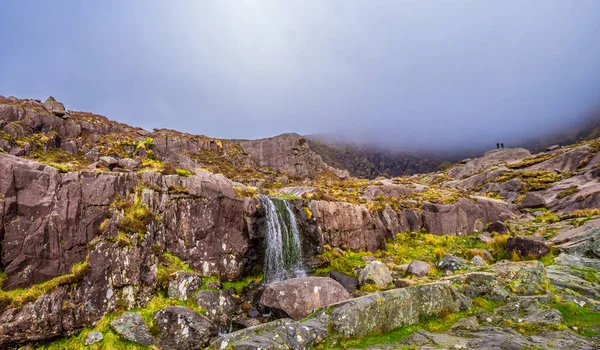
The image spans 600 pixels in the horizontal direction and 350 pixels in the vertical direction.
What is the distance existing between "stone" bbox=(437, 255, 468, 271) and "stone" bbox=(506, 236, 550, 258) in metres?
3.73

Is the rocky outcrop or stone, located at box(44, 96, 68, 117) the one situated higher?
stone, located at box(44, 96, 68, 117)

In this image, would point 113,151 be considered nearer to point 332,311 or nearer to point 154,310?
point 154,310

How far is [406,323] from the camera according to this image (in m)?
9.21

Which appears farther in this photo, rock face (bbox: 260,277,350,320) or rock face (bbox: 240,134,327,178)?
rock face (bbox: 240,134,327,178)

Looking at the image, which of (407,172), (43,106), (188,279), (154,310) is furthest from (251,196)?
(407,172)

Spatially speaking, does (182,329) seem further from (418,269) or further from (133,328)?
(418,269)

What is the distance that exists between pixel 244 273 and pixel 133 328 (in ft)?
25.9

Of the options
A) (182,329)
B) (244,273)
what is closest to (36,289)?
(182,329)

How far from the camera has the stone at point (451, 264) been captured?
58.4 ft

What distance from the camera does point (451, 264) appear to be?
1831cm

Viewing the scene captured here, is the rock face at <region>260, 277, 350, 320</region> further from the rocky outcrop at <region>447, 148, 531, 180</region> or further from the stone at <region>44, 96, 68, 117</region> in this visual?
the rocky outcrop at <region>447, 148, 531, 180</region>

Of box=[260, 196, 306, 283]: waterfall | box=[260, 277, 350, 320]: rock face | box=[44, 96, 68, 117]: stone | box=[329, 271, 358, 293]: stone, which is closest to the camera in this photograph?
box=[260, 277, 350, 320]: rock face

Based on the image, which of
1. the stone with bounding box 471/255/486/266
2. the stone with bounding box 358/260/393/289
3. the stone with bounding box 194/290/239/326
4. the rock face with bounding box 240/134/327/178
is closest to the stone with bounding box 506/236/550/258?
the stone with bounding box 471/255/486/266

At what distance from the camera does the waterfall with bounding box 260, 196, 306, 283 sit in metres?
20.9
